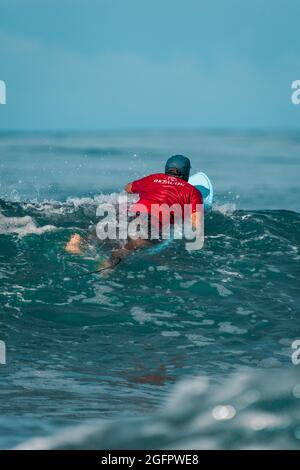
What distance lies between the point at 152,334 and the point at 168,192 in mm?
3883

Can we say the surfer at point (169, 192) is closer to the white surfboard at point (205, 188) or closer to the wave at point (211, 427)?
the white surfboard at point (205, 188)

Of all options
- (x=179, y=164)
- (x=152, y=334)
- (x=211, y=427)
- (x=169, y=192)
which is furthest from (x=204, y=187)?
(x=211, y=427)

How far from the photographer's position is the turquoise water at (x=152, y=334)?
209 inches

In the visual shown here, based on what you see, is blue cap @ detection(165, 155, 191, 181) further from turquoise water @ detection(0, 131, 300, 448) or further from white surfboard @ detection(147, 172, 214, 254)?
white surfboard @ detection(147, 172, 214, 254)

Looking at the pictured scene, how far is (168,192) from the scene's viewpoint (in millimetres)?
12281

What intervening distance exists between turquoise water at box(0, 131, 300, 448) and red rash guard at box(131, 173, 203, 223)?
710 mm

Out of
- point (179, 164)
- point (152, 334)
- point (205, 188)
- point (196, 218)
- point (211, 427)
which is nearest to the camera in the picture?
point (211, 427)

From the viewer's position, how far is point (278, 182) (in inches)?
1137

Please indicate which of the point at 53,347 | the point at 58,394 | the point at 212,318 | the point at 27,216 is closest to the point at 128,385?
the point at 58,394

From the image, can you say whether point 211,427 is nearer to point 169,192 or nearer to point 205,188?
point 169,192

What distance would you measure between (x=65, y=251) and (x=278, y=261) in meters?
3.17

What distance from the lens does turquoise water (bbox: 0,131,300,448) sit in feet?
17.4

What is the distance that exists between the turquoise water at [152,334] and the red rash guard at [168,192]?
28.0 inches
